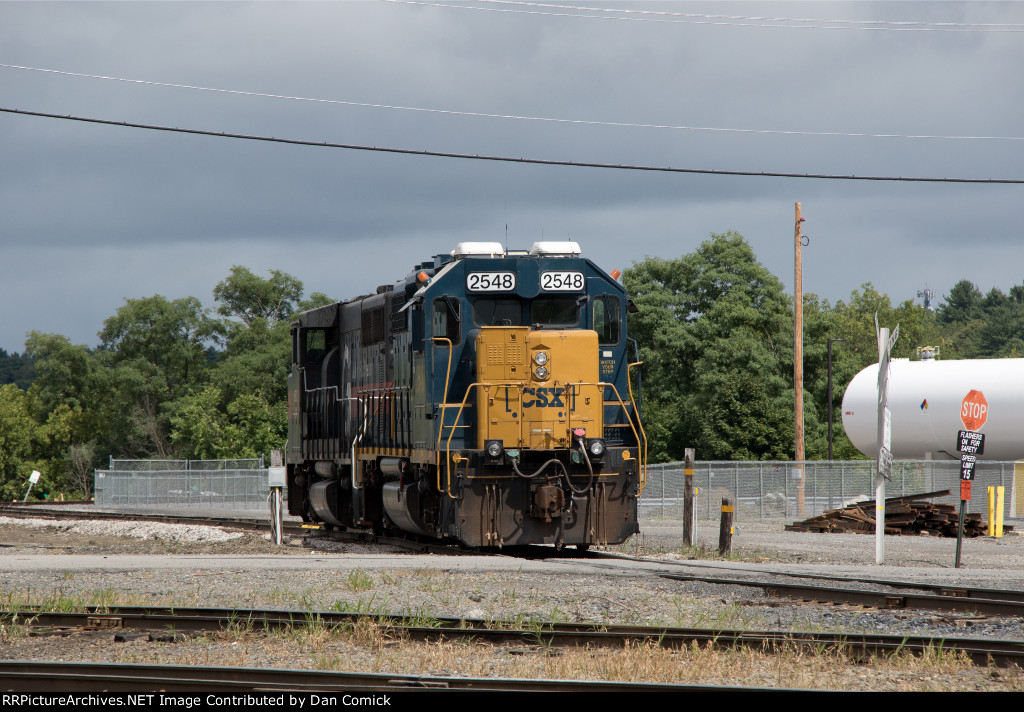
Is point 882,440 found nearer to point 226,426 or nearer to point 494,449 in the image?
point 494,449

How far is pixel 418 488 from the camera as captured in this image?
Result: 1762 centimetres

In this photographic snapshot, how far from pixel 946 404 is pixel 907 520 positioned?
22.4 ft

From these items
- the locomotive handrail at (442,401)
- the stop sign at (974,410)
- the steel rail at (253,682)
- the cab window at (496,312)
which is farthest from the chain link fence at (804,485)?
the steel rail at (253,682)

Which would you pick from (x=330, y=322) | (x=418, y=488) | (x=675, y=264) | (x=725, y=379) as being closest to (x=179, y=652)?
(x=418, y=488)

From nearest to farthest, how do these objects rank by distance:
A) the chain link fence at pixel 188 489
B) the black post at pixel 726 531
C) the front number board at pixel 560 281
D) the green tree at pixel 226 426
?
the front number board at pixel 560 281 → the black post at pixel 726 531 → the chain link fence at pixel 188 489 → the green tree at pixel 226 426

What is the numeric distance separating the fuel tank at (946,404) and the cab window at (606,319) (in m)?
15.2

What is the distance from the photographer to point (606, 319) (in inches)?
699

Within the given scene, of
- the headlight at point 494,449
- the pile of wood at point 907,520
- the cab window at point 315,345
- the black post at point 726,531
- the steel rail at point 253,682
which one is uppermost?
the cab window at point 315,345

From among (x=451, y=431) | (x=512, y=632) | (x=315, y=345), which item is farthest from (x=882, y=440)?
(x=315, y=345)

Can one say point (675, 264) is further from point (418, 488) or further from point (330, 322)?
point (418, 488)

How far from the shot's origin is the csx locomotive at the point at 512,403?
16.6 meters

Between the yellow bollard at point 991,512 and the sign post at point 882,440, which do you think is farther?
the yellow bollard at point 991,512

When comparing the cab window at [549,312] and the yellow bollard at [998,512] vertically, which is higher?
the cab window at [549,312]

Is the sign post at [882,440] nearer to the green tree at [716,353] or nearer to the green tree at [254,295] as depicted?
the green tree at [716,353]
